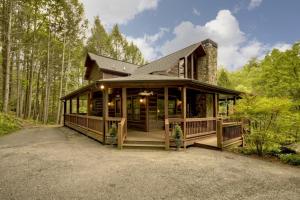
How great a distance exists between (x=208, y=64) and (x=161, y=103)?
15.8 feet

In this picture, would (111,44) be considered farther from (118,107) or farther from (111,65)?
(118,107)

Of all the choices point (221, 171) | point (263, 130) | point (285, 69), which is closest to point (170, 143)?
point (221, 171)

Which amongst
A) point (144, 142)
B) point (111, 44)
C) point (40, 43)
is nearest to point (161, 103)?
point (144, 142)

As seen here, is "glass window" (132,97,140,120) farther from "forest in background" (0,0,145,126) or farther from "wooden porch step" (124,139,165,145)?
"forest in background" (0,0,145,126)

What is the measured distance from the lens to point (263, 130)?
6617mm

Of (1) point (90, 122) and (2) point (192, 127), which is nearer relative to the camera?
(2) point (192, 127)

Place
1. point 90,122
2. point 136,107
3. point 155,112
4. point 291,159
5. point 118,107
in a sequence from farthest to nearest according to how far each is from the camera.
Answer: point 118,107 < point 136,107 < point 155,112 < point 90,122 < point 291,159

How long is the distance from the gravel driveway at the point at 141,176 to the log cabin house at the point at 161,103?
4.87 feet

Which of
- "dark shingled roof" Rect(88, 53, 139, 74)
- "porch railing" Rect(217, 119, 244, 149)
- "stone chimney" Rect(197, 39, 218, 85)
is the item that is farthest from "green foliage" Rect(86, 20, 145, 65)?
"porch railing" Rect(217, 119, 244, 149)

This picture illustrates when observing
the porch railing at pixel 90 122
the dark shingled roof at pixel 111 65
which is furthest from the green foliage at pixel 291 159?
the dark shingled roof at pixel 111 65

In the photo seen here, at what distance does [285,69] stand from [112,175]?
16024mm

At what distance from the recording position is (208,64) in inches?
521

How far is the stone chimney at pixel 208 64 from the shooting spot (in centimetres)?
1321

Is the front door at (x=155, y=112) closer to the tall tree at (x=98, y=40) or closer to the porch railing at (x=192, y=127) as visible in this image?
the porch railing at (x=192, y=127)
